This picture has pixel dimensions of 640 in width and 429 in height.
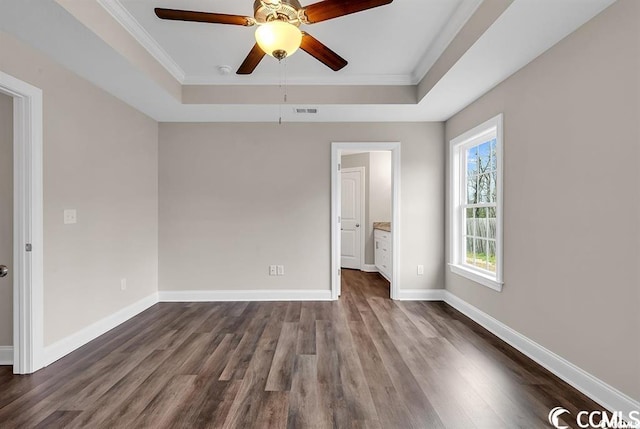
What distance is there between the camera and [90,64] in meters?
2.48

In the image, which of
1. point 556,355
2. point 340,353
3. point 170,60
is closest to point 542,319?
point 556,355

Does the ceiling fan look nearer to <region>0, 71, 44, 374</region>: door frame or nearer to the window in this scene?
<region>0, 71, 44, 374</region>: door frame

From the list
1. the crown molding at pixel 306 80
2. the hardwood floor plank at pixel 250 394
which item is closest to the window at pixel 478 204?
the crown molding at pixel 306 80

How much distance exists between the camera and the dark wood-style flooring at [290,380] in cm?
173

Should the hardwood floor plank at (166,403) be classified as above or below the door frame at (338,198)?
below

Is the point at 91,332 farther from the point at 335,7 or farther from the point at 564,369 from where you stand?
the point at 564,369

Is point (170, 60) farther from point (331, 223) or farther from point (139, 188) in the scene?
point (331, 223)

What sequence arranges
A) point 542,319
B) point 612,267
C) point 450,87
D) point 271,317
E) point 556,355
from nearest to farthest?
point 612,267 → point 556,355 → point 542,319 → point 450,87 → point 271,317

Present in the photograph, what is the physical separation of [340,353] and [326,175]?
231 centimetres

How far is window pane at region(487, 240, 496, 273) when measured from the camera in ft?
10.2

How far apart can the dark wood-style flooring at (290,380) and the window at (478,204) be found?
0.67m

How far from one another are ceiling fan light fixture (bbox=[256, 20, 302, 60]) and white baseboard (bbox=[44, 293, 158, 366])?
9.20 feet

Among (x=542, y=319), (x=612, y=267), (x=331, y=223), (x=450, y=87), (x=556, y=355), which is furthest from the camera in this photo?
(x=331, y=223)

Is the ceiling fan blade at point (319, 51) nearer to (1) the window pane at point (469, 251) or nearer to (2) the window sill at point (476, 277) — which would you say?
(2) the window sill at point (476, 277)
